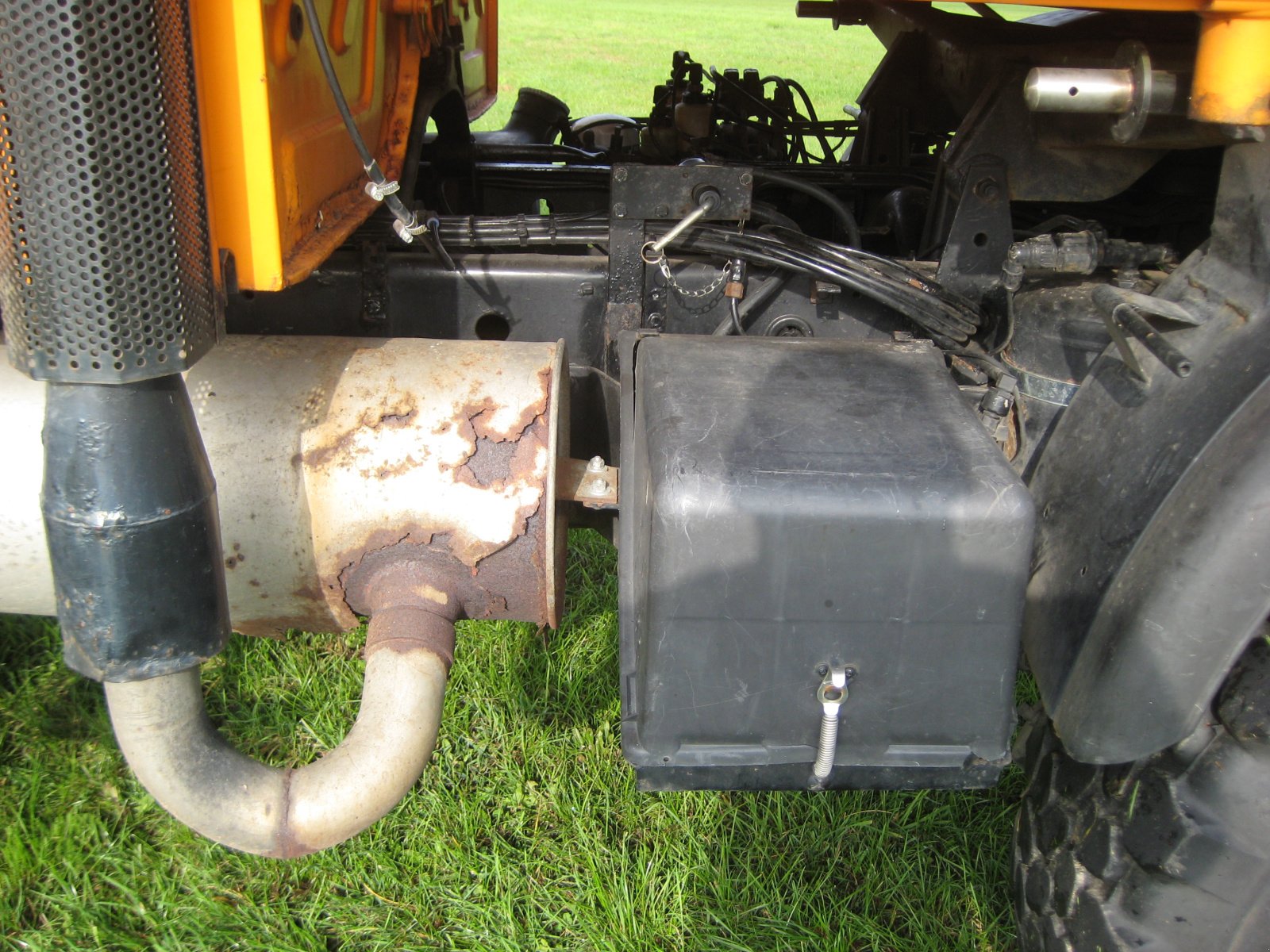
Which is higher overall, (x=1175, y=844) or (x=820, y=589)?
(x=820, y=589)

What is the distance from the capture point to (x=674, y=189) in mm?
1597

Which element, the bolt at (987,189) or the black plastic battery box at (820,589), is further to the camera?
the bolt at (987,189)

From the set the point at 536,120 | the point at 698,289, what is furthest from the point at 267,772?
the point at 536,120

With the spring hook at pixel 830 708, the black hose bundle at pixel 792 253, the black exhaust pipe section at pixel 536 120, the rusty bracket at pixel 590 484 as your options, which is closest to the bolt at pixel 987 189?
the black hose bundle at pixel 792 253

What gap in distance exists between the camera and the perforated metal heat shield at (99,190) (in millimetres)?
868

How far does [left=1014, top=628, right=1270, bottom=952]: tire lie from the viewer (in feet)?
3.55

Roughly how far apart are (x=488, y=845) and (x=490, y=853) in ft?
0.09

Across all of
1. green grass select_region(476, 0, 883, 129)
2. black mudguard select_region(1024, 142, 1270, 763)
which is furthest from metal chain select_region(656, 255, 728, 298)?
green grass select_region(476, 0, 883, 129)

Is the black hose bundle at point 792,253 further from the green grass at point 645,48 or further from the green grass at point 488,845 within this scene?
the green grass at point 645,48

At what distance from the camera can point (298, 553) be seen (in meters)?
1.34

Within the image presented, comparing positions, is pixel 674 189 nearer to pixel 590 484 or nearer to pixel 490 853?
pixel 590 484

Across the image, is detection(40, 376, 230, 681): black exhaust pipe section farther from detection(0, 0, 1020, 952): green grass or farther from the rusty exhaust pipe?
detection(0, 0, 1020, 952): green grass

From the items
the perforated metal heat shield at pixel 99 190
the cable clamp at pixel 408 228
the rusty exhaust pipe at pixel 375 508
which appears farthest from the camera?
the cable clamp at pixel 408 228

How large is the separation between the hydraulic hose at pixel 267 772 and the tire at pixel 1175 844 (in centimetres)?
85
